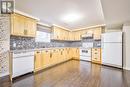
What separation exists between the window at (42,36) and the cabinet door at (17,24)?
1.35 m

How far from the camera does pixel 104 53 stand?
4973 millimetres

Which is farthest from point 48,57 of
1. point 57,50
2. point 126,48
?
point 126,48

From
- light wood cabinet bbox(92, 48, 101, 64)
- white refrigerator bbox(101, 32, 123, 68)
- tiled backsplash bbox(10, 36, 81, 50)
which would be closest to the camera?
tiled backsplash bbox(10, 36, 81, 50)

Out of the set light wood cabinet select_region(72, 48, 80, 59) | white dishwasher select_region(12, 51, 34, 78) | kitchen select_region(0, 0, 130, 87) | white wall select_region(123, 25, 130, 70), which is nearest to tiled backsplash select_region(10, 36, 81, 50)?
kitchen select_region(0, 0, 130, 87)

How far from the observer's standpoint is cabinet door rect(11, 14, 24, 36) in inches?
124

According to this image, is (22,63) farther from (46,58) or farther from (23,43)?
(46,58)

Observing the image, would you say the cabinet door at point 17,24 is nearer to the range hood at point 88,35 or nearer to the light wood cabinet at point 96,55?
the light wood cabinet at point 96,55

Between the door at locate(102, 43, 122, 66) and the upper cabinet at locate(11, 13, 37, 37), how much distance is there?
3.50 metres

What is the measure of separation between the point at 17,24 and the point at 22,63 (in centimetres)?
130

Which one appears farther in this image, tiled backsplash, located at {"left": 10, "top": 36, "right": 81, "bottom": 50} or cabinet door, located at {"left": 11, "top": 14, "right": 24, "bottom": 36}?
tiled backsplash, located at {"left": 10, "top": 36, "right": 81, "bottom": 50}

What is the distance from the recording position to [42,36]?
5.16m

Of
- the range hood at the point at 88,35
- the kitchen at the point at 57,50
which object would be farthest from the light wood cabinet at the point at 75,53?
the range hood at the point at 88,35

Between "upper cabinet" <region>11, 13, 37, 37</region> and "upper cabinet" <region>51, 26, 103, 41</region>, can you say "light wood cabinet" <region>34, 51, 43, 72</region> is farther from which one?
"upper cabinet" <region>51, 26, 103, 41</region>

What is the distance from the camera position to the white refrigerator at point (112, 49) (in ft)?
14.5
